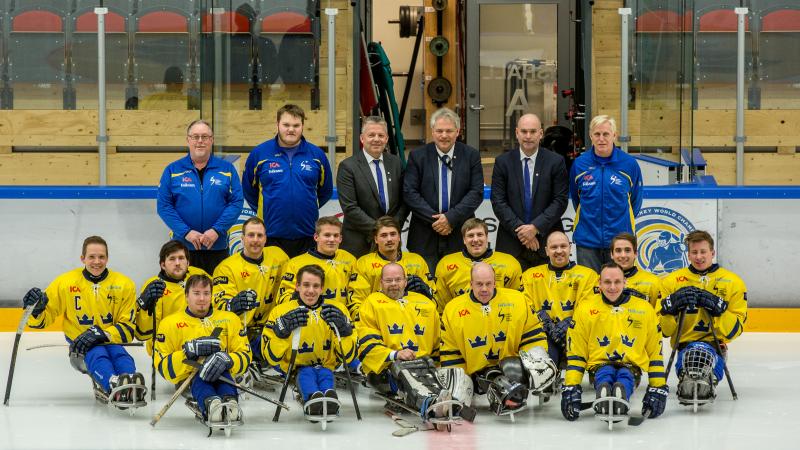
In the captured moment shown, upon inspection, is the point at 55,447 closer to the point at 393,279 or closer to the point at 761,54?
the point at 393,279

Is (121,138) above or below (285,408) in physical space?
above

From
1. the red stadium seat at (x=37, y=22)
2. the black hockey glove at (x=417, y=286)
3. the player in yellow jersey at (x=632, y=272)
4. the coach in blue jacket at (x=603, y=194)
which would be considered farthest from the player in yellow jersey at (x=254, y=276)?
the red stadium seat at (x=37, y=22)

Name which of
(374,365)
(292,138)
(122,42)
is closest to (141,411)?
(374,365)

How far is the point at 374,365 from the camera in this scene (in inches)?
256

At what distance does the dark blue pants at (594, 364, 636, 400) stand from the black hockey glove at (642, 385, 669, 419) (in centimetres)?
8

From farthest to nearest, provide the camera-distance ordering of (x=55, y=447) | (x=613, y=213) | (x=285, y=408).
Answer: (x=613, y=213) < (x=285, y=408) < (x=55, y=447)

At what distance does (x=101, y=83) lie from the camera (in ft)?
29.4

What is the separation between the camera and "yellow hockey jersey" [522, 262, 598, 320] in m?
7.00

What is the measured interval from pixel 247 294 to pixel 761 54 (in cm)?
421

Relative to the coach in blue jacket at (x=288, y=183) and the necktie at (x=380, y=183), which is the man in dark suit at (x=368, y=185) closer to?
the necktie at (x=380, y=183)

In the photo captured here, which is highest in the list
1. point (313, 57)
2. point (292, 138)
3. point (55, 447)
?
point (313, 57)

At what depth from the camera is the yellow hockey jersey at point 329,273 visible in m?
7.13

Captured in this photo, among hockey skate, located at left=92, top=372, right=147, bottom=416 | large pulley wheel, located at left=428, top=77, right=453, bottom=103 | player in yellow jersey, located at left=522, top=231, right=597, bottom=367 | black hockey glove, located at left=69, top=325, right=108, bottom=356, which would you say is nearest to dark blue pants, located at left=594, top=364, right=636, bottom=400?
player in yellow jersey, located at left=522, top=231, right=597, bottom=367

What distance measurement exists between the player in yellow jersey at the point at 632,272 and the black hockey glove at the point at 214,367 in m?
1.93
